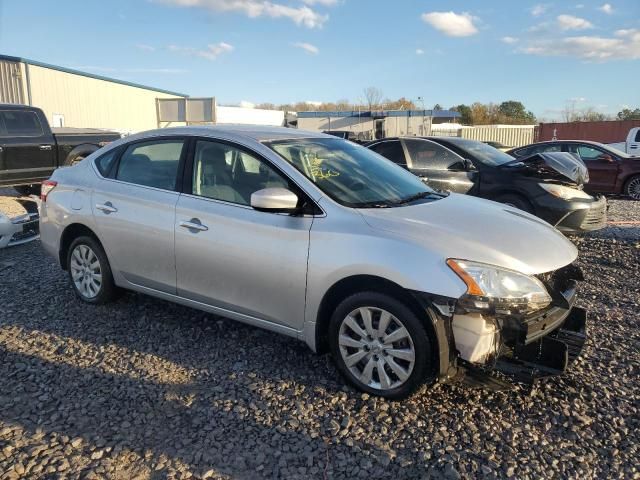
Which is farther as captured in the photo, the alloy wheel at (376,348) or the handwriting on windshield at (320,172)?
the handwriting on windshield at (320,172)

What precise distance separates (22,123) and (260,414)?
10.1 meters

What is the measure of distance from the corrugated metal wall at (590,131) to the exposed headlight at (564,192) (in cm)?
3333

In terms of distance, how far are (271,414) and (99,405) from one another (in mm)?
1053

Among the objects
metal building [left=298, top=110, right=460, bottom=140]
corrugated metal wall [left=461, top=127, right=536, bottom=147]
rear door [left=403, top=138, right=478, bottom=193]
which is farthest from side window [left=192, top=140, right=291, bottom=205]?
metal building [left=298, top=110, right=460, bottom=140]

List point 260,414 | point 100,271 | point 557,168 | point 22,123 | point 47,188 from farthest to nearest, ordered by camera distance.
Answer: point 22,123
point 557,168
point 47,188
point 100,271
point 260,414

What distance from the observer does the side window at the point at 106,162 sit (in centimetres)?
452

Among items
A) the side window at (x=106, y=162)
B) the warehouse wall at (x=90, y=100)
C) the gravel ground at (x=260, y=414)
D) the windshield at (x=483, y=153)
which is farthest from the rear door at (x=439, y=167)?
the warehouse wall at (x=90, y=100)

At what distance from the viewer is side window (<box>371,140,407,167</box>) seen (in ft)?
26.6

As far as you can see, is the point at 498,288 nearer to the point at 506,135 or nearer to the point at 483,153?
the point at 483,153

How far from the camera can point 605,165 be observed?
40.7ft

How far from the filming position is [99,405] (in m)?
3.08

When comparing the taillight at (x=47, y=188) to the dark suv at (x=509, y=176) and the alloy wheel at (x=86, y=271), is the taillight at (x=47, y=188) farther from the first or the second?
the dark suv at (x=509, y=176)

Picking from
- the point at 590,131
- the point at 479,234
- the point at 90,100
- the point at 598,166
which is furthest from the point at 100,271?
the point at 590,131

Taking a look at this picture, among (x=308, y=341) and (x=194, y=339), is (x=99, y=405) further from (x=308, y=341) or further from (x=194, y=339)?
(x=308, y=341)
